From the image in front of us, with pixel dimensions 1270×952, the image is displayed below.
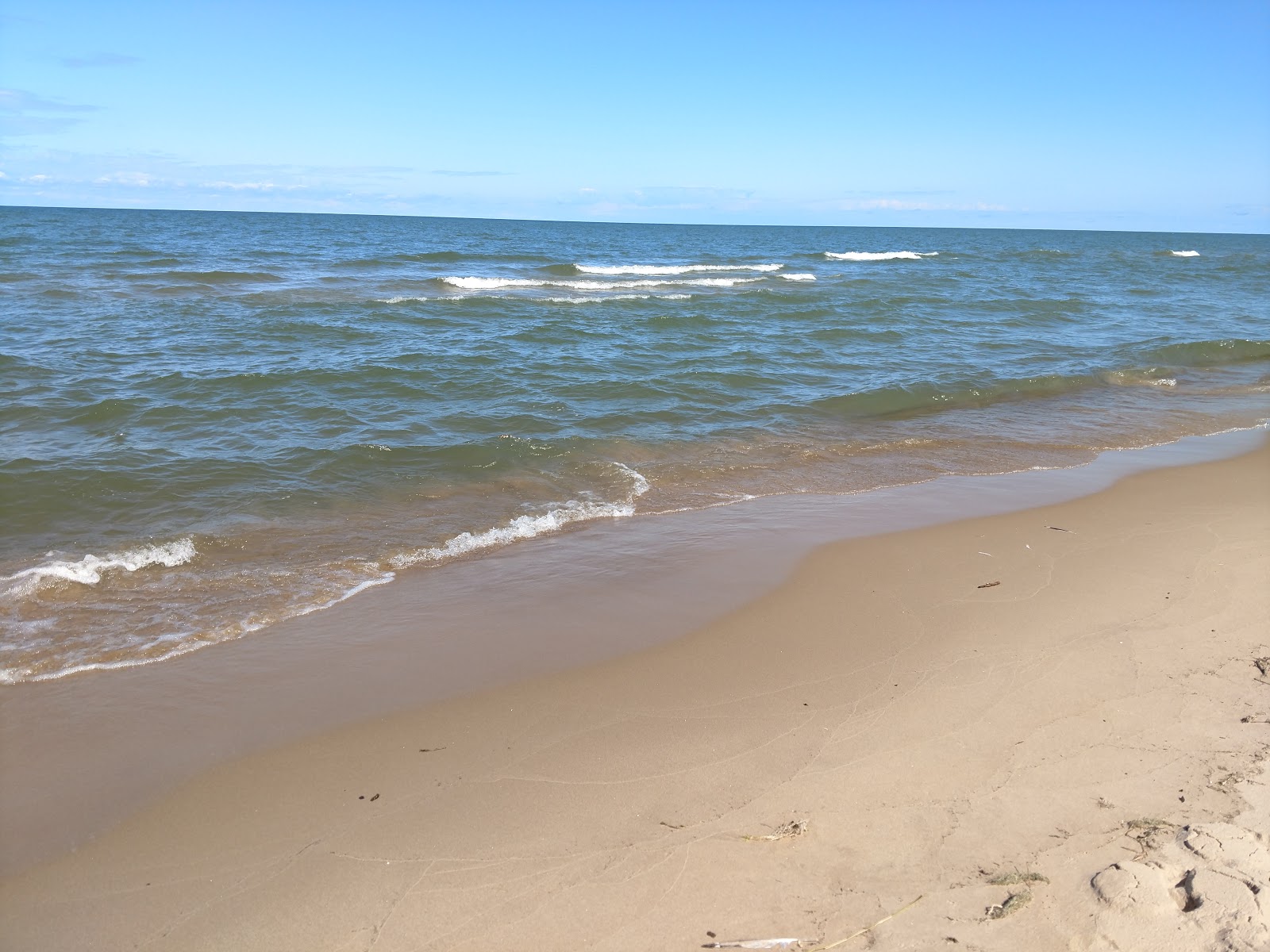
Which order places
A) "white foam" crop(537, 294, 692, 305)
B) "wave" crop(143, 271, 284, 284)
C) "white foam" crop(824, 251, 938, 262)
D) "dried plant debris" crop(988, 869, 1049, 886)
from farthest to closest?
"white foam" crop(824, 251, 938, 262) → "wave" crop(143, 271, 284, 284) → "white foam" crop(537, 294, 692, 305) → "dried plant debris" crop(988, 869, 1049, 886)

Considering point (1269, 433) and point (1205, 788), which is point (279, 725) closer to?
point (1205, 788)

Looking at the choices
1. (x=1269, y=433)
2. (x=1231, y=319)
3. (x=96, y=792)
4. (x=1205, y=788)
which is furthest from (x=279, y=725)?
(x=1231, y=319)

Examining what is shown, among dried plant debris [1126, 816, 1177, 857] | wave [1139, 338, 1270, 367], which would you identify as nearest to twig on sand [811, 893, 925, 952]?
dried plant debris [1126, 816, 1177, 857]

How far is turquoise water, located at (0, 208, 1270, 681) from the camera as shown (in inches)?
241

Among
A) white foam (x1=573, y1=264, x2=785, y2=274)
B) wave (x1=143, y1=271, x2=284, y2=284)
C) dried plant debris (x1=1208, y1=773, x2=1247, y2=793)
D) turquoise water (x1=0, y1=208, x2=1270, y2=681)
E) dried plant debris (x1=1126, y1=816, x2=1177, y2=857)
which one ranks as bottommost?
dried plant debris (x1=1126, y1=816, x2=1177, y2=857)

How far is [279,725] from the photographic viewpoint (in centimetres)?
405

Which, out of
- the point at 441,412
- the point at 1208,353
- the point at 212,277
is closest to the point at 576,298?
the point at 212,277

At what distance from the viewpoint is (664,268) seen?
34.2 meters

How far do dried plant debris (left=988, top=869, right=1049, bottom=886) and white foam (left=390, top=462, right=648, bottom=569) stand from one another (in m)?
4.39

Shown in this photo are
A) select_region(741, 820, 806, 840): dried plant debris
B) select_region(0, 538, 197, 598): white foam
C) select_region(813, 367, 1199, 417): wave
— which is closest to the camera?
select_region(741, 820, 806, 840): dried plant debris

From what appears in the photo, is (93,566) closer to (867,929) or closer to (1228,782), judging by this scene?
(867,929)

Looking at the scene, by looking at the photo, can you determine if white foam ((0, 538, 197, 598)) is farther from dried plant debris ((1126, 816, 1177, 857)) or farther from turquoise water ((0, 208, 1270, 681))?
dried plant debris ((1126, 816, 1177, 857))

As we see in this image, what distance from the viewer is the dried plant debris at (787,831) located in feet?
10.3

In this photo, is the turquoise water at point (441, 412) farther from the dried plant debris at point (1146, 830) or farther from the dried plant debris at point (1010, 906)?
the dried plant debris at point (1146, 830)
